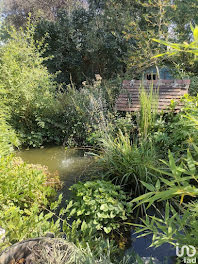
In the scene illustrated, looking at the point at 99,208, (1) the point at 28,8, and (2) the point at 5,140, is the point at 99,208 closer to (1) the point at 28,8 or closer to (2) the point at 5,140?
(2) the point at 5,140

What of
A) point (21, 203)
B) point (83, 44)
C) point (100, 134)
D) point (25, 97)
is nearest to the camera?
point (21, 203)

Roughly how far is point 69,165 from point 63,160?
0.99 feet

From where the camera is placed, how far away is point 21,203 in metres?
2.30

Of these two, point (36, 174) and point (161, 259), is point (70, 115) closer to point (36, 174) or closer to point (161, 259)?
point (36, 174)

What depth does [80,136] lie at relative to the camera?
15.2 ft

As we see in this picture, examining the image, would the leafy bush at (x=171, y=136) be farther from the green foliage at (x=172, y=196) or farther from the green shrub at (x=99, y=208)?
the green foliage at (x=172, y=196)

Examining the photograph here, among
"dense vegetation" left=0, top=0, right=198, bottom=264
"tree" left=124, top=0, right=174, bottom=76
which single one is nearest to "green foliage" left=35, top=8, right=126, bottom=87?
"dense vegetation" left=0, top=0, right=198, bottom=264

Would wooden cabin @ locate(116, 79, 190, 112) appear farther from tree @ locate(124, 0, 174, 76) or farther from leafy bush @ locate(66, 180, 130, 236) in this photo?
leafy bush @ locate(66, 180, 130, 236)

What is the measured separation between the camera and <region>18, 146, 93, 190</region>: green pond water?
3.35m

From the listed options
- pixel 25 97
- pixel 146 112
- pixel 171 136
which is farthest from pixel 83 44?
pixel 171 136

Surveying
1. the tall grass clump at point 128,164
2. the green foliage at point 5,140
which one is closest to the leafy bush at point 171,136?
the tall grass clump at point 128,164

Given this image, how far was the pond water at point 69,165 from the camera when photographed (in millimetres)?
1958

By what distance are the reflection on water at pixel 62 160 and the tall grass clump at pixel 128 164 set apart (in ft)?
1.96

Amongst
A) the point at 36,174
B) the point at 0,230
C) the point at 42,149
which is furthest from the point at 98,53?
the point at 0,230
